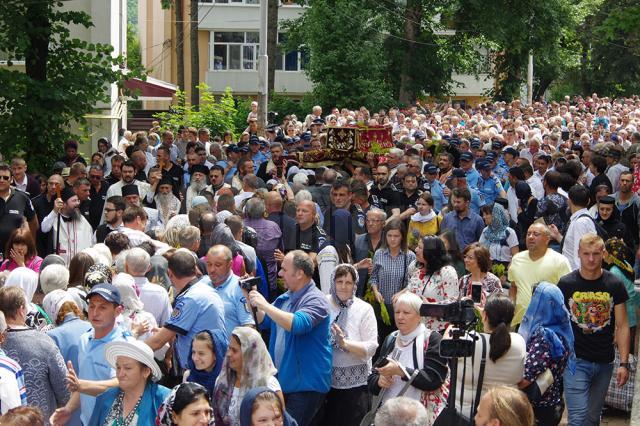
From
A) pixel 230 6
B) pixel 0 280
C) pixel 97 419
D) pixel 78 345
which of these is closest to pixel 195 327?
pixel 78 345

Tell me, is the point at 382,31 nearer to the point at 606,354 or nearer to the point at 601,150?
the point at 601,150

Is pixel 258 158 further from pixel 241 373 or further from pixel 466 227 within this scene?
pixel 241 373

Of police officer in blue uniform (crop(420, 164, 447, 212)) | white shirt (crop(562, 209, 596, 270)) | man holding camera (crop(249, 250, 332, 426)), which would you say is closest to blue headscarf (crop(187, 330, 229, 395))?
man holding camera (crop(249, 250, 332, 426))

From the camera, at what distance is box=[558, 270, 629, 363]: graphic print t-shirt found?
9336 mm

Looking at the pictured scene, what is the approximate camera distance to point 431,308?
7.08 metres

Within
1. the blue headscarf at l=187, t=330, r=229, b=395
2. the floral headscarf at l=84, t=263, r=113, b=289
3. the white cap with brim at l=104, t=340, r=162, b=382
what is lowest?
the blue headscarf at l=187, t=330, r=229, b=395

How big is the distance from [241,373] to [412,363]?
127 centimetres

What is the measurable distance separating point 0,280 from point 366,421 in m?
3.66

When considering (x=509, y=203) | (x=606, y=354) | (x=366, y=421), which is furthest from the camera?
(x=509, y=203)

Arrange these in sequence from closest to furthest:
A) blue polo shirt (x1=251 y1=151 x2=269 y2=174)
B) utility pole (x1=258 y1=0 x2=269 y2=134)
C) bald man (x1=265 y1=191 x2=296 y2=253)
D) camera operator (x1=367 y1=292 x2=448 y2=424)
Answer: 1. camera operator (x1=367 y1=292 x2=448 y2=424)
2. bald man (x1=265 y1=191 x2=296 y2=253)
3. blue polo shirt (x1=251 y1=151 x2=269 y2=174)
4. utility pole (x1=258 y1=0 x2=269 y2=134)

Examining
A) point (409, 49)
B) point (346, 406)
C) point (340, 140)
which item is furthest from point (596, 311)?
point (409, 49)

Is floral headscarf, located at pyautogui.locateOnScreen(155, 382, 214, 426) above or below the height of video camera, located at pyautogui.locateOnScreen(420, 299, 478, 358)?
below

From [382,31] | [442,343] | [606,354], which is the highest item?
[382,31]

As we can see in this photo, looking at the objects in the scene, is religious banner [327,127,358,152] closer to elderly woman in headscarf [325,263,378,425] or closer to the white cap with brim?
elderly woman in headscarf [325,263,378,425]
